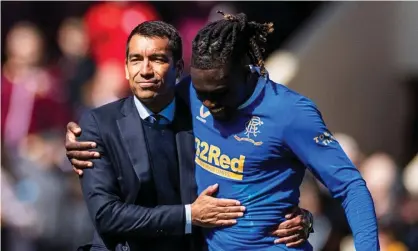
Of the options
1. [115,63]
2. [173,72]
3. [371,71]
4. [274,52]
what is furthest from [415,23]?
[173,72]

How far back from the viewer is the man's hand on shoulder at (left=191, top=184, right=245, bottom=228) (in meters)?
4.93

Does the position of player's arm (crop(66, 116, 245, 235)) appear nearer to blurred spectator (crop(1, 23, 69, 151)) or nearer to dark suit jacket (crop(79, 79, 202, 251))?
dark suit jacket (crop(79, 79, 202, 251))

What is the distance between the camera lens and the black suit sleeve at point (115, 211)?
4953mm

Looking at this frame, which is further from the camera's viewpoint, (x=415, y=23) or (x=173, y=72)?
(x=415, y=23)

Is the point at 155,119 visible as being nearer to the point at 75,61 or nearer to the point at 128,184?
the point at 128,184

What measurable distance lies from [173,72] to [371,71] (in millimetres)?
5382

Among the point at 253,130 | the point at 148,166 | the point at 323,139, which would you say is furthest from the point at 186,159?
the point at 323,139

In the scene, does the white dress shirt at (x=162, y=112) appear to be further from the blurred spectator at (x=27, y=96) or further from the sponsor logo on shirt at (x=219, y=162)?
the blurred spectator at (x=27, y=96)

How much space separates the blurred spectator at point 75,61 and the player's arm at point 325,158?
4806 millimetres

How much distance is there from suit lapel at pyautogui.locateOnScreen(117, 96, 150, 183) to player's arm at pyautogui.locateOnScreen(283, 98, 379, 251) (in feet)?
2.27

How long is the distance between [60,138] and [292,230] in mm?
4578

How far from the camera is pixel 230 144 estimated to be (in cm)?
491

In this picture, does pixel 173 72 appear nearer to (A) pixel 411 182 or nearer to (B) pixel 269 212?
(B) pixel 269 212

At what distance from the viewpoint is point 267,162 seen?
16.0 feet
